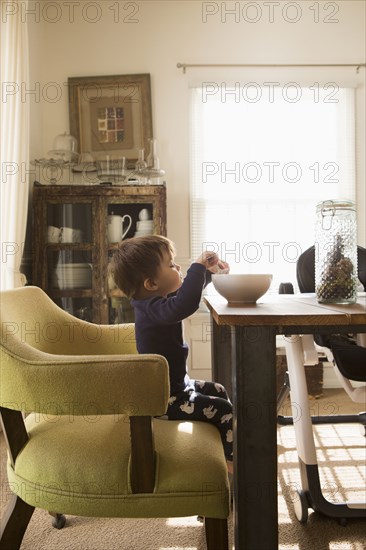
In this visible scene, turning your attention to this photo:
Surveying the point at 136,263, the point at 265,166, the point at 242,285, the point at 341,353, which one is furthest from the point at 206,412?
the point at 265,166

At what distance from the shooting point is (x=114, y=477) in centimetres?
108

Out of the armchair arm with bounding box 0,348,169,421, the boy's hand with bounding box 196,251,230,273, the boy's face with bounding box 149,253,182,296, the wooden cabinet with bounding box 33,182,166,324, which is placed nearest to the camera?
the armchair arm with bounding box 0,348,169,421

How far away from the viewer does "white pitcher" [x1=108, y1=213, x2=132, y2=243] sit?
3580 millimetres

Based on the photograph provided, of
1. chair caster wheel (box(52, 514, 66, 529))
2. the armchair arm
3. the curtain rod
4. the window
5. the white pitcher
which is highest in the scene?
the curtain rod

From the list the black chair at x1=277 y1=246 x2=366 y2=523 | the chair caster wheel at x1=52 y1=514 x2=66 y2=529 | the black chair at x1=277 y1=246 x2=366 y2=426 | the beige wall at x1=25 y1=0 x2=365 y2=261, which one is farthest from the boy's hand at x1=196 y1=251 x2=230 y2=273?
the beige wall at x1=25 y1=0 x2=365 y2=261

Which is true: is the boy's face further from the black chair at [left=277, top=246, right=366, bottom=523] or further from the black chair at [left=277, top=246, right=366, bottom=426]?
the black chair at [left=277, top=246, right=366, bottom=426]

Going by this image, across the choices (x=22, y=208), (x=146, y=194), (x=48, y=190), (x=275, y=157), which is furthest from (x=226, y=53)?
(x=22, y=208)

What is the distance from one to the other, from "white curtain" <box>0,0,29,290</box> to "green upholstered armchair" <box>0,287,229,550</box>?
6.49ft

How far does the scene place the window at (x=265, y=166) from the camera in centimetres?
399

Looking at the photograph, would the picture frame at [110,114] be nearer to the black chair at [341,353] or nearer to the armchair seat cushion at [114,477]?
the black chair at [341,353]

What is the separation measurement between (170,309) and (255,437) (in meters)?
0.45

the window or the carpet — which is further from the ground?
the window

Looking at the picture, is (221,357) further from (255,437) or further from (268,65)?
(268,65)

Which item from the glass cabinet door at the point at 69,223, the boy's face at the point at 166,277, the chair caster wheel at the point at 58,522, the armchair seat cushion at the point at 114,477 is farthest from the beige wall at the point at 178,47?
the armchair seat cushion at the point at 114,477
